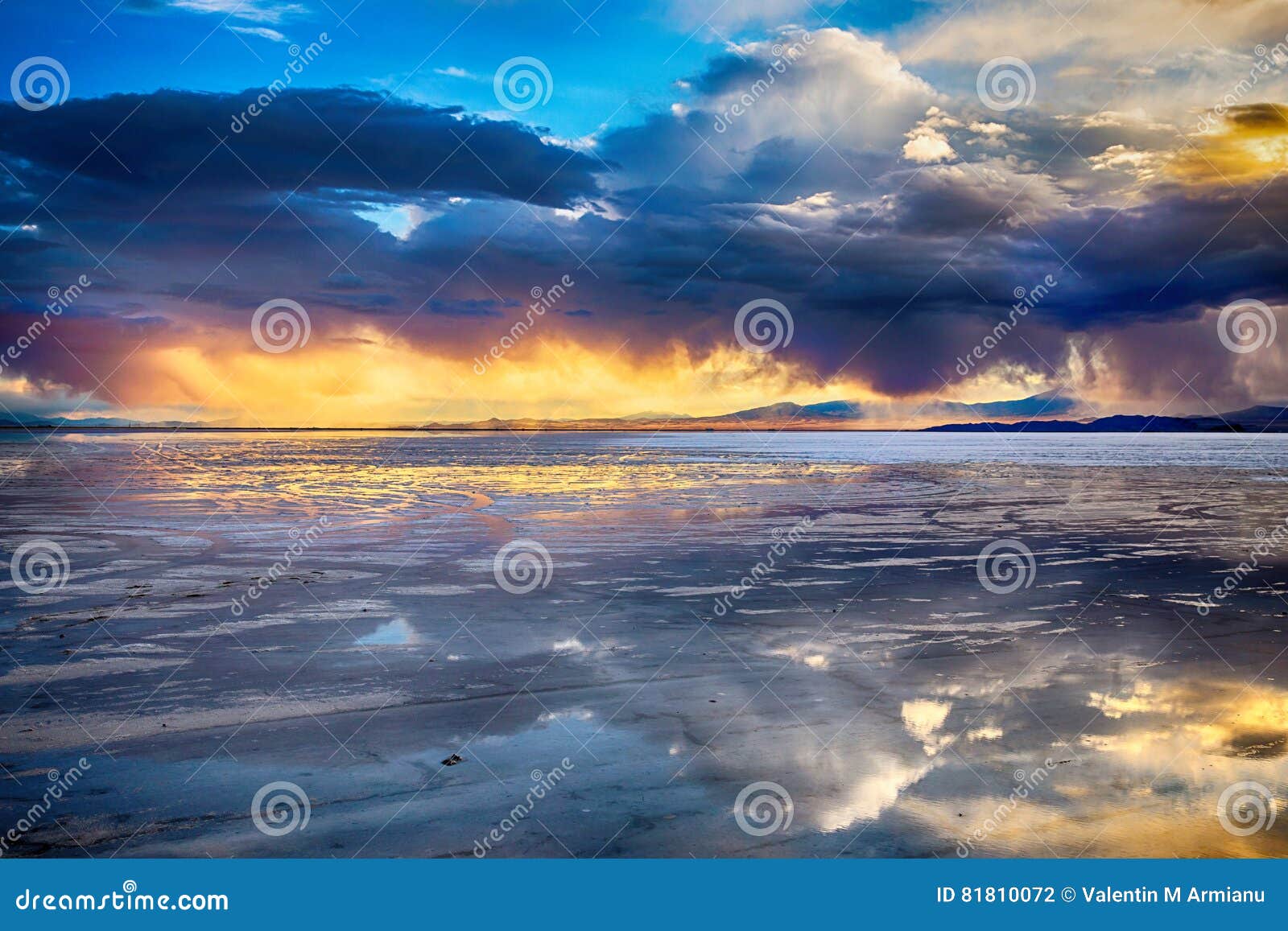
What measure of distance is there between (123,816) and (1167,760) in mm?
Result: 6409

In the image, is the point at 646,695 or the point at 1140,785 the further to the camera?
the point at 646,695

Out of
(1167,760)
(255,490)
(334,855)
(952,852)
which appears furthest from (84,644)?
(255,490)

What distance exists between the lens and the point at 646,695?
24.2 feet

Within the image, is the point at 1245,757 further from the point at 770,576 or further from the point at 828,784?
the point at 770,576

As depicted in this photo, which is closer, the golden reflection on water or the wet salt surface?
the golden reflection on water

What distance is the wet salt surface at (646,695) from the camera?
507 cm

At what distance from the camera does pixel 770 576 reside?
503 inches

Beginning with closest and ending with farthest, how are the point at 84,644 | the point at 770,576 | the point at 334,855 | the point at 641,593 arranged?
the point at 334,855
the point at 84,644
the point at 641,593
the point at 770,576

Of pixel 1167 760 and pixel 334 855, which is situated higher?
pixel 1167 760

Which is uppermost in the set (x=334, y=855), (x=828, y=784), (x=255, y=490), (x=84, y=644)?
(x=255, y=490)

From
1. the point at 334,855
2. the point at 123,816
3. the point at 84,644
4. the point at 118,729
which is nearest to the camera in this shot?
the point at 334,855

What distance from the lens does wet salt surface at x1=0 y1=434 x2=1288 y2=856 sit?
200 inches

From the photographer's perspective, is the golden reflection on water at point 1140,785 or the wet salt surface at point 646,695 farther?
the wet salt surface at point 646,695

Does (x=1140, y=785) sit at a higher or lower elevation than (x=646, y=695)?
lower
